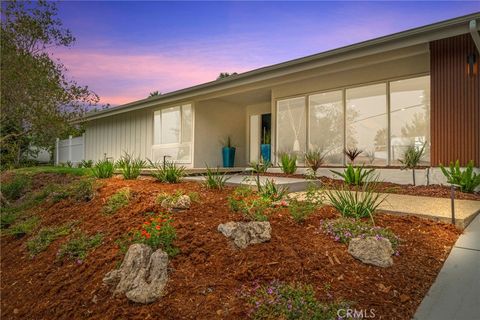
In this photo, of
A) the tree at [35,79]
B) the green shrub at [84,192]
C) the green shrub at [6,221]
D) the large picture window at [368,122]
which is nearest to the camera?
the green shrub at [6,221]

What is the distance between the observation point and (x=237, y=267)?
2.23m

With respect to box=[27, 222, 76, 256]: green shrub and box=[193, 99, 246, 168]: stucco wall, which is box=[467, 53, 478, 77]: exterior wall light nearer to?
box=[27, 222, 76, 256]: green shrub

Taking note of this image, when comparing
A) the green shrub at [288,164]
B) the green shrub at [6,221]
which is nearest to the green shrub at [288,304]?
the green shrub at [6,221]

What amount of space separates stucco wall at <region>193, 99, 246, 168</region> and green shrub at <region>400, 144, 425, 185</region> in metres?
5.92

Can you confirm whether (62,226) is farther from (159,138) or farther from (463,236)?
(159,138)

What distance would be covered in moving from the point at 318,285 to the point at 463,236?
5.81 ft

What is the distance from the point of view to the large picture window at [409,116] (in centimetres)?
612

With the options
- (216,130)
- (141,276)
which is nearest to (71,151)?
(216,130)

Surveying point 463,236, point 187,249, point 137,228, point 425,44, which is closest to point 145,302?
point 187,249

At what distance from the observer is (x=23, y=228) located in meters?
3.93

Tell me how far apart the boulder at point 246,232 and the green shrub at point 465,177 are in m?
3.96

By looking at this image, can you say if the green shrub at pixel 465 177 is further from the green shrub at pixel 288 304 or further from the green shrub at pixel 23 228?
the green shrub at pixel 23 228

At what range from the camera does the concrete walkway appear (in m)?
1.77

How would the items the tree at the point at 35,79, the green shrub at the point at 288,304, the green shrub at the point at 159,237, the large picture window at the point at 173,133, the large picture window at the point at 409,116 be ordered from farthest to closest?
the large picture window at the point at 173,133
the large picture window at the point at 409,116
the tree at the point at 35,79
the green shrub at the point at 159,237
the green shrub at the point at 288,304
